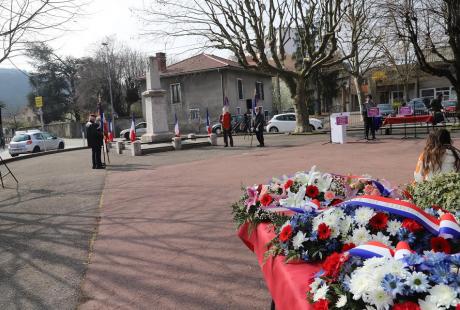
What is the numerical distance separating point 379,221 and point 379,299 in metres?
0.92

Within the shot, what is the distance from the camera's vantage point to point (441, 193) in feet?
10.9

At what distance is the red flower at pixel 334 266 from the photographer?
2.10m

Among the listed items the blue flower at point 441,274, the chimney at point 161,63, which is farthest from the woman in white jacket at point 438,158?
the chimney at point 161,63

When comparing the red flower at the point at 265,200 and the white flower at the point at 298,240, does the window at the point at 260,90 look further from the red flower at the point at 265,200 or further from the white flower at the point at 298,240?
the white flower at the point at 298,240

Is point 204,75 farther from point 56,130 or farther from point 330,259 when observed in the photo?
point 330,259

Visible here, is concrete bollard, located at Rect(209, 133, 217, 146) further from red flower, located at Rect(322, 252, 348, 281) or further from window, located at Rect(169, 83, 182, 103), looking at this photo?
window, located at Rect(169, 83, 182, 103)

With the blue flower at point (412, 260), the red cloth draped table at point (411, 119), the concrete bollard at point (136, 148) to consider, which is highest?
the red cloth draped table at point (411, 119)

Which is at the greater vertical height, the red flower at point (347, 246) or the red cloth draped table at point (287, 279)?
the red flower at point (347, 246)

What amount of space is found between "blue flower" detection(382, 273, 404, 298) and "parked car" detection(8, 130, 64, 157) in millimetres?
31388

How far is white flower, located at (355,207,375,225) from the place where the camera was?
104 inches

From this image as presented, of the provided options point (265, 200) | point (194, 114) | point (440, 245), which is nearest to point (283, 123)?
point (194, 114)

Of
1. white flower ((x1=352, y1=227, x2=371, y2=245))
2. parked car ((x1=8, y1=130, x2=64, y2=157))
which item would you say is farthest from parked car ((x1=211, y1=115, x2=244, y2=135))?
white flower ((x1=352, y1=227, x2=371, y2=245))

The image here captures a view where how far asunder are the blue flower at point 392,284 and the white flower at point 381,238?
0.62 m

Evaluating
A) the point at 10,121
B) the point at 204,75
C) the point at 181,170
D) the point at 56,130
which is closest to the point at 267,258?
the point at 181,170
